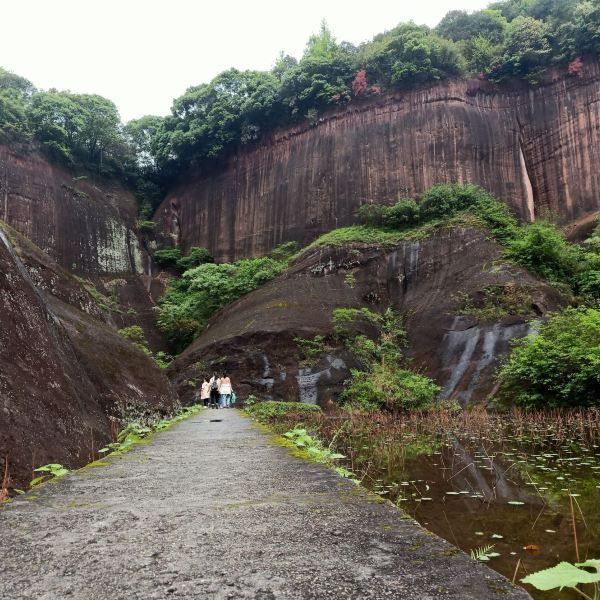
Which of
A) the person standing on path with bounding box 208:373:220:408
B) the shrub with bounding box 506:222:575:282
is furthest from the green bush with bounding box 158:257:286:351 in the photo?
the shrub with bounding box 506:222:575:282

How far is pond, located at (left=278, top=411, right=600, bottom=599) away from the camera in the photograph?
3854 millimetres

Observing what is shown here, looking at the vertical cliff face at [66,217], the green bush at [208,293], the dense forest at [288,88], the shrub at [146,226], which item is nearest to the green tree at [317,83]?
the dense forest at [288,88]

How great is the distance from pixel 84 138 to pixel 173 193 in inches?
334

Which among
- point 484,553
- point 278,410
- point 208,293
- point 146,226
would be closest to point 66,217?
point 146,226

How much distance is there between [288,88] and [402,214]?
1464 centimetres

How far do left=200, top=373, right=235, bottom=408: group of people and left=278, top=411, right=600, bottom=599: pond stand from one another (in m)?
5.60

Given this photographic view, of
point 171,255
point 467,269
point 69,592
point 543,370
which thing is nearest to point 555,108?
point 467,269

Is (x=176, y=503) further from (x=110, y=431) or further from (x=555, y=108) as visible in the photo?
(x=555, y=108)

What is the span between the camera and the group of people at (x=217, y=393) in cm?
1683

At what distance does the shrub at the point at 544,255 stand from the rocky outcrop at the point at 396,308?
1.07 m

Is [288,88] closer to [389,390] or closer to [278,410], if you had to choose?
[389,390]

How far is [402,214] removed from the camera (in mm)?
31594

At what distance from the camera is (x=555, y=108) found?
34375mm

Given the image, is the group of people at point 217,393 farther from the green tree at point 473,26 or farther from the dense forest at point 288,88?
the green tree at point 473,26
